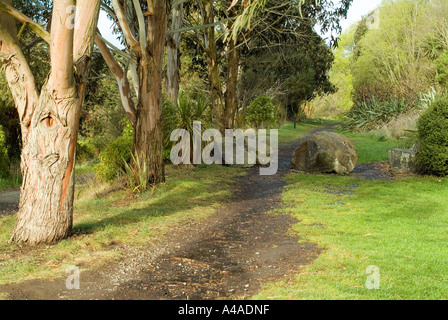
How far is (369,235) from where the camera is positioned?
21.7ft

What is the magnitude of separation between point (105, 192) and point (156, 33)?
12.4 ft

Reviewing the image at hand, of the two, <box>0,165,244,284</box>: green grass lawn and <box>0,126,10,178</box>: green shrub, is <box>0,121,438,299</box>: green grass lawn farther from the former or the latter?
<box>0,126,10,178</box>: green shrub

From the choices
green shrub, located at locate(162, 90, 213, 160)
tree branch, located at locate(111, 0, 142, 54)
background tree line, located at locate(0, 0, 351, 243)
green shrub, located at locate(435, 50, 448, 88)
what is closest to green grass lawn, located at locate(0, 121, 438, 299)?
background tree line, located at locate(0, 0, 351, 243)

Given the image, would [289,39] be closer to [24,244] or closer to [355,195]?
[355,195]

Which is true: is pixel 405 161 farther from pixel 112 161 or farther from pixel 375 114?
pixel 375 114

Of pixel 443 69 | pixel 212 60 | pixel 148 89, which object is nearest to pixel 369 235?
pixel 148 89

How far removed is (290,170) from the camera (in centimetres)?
1367

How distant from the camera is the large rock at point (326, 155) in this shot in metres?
12.9

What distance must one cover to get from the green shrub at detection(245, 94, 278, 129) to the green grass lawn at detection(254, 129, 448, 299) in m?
17.3

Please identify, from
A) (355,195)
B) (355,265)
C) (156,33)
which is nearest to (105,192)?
(156,33)

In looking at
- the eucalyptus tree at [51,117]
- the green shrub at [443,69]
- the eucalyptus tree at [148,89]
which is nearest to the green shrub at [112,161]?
the eucalyptus tree at [148,89]

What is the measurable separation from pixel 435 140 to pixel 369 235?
6364mm

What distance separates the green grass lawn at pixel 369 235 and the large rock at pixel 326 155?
0.86 meters

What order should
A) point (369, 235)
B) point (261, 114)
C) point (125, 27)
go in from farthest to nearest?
point (261, 114) < point (125, 27) < point (369, 235)
